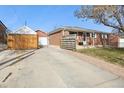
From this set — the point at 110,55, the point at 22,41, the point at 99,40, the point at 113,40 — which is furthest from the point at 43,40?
the point at 110,55

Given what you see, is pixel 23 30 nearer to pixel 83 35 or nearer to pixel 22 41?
pixel 22 41

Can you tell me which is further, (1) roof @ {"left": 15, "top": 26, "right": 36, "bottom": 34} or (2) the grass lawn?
(1) roof @ {"left": 15, "top": 26, "right": 36, "bottom": 34}

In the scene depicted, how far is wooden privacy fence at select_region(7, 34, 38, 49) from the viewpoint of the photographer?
26820 mm

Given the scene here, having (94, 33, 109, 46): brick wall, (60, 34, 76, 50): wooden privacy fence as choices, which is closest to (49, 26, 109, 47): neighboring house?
(94, 33, 109, 46): brick wall

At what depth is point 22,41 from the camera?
89.8 feet

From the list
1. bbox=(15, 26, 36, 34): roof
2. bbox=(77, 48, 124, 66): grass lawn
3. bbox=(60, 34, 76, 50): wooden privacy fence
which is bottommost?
bbox=(77, 48, 124, 66): grass lawn

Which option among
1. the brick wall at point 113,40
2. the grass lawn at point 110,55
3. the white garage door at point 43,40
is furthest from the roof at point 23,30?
the brick wall at point 113,40

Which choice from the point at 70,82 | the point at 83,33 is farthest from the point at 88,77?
the point at 83,33

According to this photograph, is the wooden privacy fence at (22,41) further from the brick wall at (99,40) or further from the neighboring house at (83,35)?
the brick wall at (99,40)

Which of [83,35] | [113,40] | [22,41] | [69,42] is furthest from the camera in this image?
[113,40]

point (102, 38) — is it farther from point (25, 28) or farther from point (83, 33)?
point (25, 28)

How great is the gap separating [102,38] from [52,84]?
31236 mm

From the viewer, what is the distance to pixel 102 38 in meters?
37.5

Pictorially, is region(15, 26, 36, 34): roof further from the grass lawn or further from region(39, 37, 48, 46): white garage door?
the grass lawn
